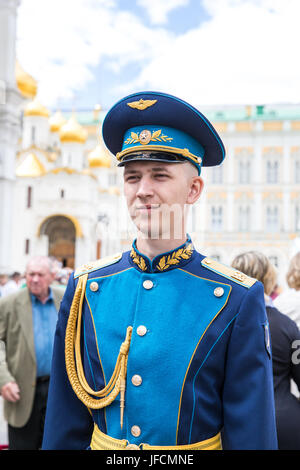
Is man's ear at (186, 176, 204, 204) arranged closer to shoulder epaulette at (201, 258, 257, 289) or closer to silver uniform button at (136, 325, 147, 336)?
shoulder epaulette at (201, 258, 257, 289)

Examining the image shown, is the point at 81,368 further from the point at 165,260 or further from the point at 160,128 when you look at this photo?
the point at 160,128

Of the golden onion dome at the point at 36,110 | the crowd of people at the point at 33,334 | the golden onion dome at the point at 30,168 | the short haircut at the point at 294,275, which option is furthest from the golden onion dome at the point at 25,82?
the short haircut at the point at 294,275

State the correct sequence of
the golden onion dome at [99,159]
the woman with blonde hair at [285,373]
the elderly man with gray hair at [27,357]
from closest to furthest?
the woman with blonde hair at [285,373] < the elderly man with gray hair at [27,357] < the golden onion dome at [99,159]

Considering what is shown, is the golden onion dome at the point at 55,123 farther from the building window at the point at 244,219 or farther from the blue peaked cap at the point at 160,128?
the blue peaked cap at the point at 160,128

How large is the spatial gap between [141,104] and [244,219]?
31.5m

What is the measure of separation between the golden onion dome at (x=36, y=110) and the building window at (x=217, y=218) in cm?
1243

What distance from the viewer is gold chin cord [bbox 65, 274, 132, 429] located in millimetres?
1461

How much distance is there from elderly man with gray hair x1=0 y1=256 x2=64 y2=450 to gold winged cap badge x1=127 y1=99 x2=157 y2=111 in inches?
92.8

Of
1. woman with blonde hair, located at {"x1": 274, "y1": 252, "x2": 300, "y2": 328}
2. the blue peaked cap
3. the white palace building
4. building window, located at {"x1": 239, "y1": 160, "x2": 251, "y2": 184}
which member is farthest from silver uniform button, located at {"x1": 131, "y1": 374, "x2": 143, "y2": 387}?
building window, located at {"x1": 239, "y1": 160, "x2": 251, "y2": 184}

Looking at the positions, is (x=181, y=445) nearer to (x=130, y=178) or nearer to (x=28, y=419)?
(x=130, y=178)

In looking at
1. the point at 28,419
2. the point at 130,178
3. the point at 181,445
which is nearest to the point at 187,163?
the point at 130,178

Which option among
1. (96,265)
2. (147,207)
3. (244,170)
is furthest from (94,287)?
(244,170)

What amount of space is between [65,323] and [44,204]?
25.1 metres

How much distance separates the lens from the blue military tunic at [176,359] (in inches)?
55.0
